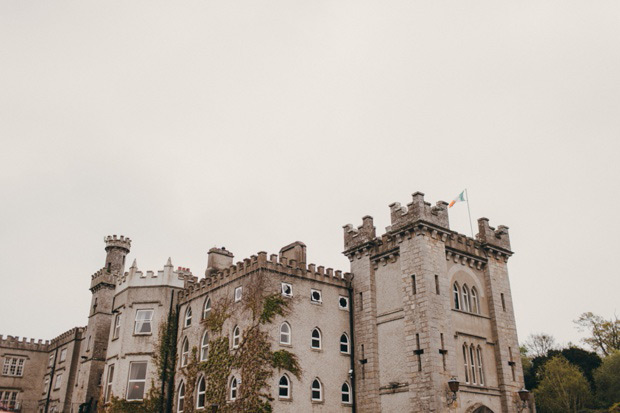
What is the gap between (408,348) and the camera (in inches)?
1227

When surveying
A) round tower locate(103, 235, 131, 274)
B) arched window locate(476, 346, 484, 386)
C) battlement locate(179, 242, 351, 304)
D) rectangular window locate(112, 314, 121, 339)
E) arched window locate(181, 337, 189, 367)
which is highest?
round tower locate(103, 235, 131, 274)

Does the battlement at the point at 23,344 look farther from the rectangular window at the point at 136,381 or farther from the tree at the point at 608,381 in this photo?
the tree at the point at 608,381

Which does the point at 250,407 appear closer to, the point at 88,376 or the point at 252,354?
the point at 252,354

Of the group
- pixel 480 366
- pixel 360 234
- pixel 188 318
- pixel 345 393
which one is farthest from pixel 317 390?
pixel 188 318

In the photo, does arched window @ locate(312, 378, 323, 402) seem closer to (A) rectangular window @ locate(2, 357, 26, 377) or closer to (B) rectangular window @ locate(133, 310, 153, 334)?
(B) rectangular window @ locate(133, 310, 153, 334)

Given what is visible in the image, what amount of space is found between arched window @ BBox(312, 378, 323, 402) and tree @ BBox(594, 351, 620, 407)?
93.0 feet

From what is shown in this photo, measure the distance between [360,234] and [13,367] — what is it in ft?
143

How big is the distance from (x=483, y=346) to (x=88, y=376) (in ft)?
103

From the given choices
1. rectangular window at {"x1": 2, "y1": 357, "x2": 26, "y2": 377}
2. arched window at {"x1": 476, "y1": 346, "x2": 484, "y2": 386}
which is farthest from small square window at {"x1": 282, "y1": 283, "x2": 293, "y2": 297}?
rectangular window at {"x1": 2, "y1": 357, "x2": 26, "y2": 377}

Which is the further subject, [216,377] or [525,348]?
[525,348]

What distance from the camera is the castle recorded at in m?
31.2

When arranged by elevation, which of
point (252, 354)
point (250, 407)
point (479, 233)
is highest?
point (479, 233)

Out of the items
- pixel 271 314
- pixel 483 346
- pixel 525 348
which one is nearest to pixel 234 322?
pixel 271 314

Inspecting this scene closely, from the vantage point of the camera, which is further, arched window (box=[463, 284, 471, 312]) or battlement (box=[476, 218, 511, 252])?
battlement (box=[476, 218, 511, 252])
